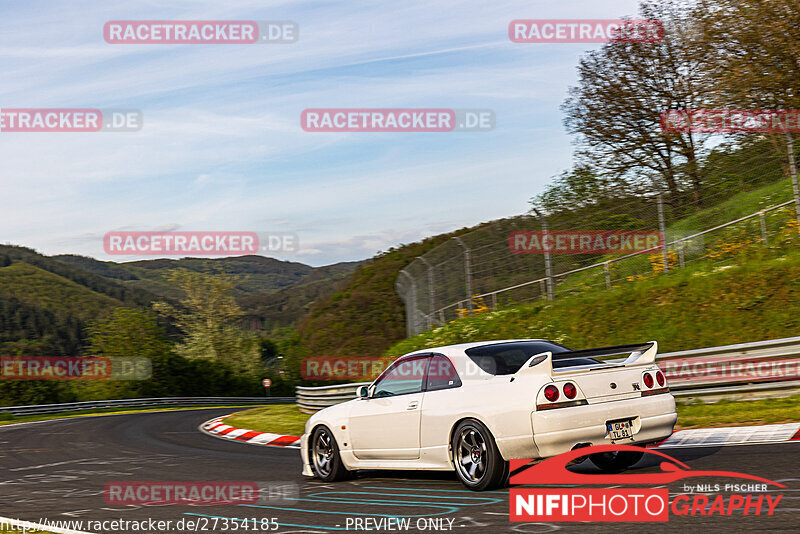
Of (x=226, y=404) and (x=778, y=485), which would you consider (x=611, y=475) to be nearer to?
(x=778, y=485)

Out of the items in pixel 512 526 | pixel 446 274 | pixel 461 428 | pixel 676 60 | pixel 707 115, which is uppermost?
pixel 676 60

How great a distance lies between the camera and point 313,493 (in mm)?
8133

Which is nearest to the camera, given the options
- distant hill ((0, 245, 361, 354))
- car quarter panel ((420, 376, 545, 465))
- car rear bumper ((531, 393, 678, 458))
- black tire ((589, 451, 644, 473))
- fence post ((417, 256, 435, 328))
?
car rear bumper ((531, 393, 678, 458))

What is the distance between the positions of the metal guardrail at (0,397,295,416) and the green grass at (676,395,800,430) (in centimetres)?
3658

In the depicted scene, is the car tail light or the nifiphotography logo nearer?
the nifiphotography logo

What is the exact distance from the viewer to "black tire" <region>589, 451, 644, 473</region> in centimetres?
739

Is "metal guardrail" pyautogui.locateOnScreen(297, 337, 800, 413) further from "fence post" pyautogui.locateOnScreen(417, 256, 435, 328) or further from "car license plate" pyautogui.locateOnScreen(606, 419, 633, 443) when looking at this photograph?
"fence post" pyautogui.locateOnScreen(417, 256, 435, 328)

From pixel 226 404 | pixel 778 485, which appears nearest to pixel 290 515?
pixel 778 485

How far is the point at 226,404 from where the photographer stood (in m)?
55.4

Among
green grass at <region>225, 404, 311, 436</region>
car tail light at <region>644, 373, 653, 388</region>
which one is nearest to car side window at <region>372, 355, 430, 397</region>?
car tail light at <region>644, 373, 653, 388</region>

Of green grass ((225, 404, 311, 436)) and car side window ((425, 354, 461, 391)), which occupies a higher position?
car side window ((425, 354, 461, 391))

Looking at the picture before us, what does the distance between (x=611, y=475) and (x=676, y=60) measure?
25.6 meters

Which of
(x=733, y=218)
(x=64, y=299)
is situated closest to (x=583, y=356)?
(x=733, y=218)

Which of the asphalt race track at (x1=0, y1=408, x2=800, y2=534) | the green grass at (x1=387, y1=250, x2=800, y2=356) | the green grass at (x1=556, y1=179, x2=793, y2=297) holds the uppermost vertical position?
the green grass at (x1=556, y1=179, x2=793, y2=297)
